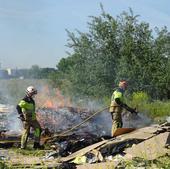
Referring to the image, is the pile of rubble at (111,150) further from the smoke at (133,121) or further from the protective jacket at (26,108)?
the smoke at (133,121)

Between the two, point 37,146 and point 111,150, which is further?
point 37,146

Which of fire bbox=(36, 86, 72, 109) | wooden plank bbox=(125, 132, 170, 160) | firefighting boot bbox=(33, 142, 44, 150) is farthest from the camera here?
fire bbox=(36, 86, 72, 109)

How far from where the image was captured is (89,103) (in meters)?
25.7

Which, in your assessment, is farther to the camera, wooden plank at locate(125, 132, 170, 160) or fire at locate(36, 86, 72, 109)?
fire at locate(36, 86, 72, 109)

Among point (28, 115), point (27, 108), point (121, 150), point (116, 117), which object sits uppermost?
point (27, 108)

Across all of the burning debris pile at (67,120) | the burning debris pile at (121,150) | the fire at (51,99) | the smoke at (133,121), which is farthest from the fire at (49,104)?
the burning debris pile at (121,150)

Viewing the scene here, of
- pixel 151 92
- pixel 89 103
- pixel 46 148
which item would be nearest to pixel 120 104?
pixel 46 148

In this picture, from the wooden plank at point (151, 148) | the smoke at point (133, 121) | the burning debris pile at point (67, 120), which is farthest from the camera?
the smoke at point (133, 121)

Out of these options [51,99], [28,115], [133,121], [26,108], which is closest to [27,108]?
[26,108]

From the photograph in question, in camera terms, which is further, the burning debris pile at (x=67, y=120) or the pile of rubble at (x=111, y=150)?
the burning debris pile at (x=67, y=120)

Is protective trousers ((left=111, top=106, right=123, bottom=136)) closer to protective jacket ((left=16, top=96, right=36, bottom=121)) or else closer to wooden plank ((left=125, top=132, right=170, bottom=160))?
protective jacket ((left=16, top=96, right=36, bottom=121))

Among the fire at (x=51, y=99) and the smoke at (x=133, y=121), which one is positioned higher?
the fire at (x=51, y=99)

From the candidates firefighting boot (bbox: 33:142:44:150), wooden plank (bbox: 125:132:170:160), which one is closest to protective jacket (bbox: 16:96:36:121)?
firefighting boot (bbox: 33:142:44:150)

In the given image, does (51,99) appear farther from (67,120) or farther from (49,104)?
(67,120)
